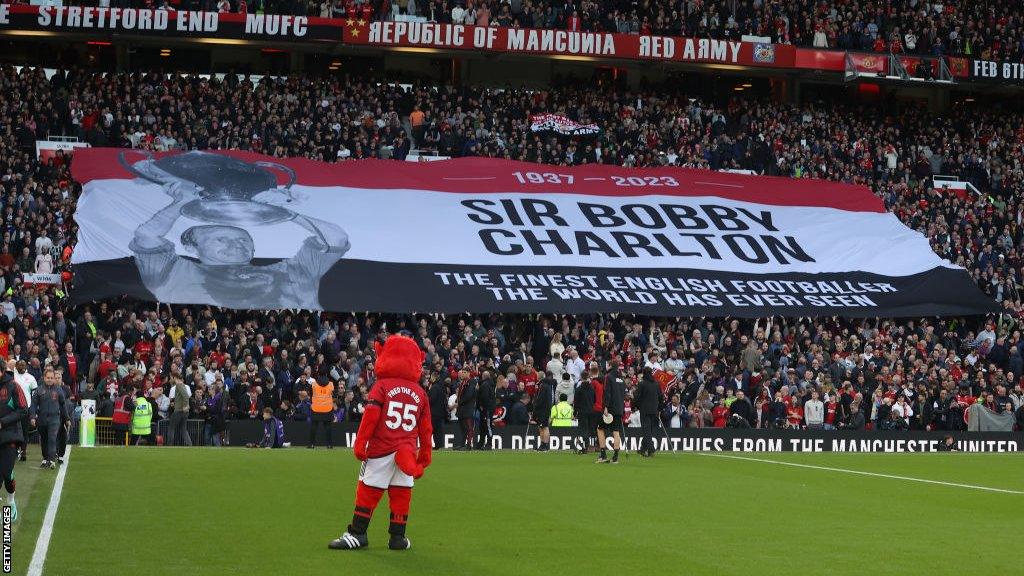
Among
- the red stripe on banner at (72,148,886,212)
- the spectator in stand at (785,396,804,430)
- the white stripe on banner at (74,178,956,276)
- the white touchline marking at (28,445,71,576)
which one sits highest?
the red stripe on banner at (72,148,886,212)

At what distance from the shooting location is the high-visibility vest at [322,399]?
29219 mm

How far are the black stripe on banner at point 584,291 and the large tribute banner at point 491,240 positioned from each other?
0.16 feet

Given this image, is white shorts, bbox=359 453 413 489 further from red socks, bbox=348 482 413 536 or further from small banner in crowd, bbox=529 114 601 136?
small banner in crowd, bbox=529 114 601 136

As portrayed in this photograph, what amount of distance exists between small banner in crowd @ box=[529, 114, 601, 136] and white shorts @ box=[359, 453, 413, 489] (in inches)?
1334

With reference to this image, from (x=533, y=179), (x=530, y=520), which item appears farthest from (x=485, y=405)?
(x=530, y=520)

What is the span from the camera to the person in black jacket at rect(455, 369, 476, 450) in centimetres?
2870

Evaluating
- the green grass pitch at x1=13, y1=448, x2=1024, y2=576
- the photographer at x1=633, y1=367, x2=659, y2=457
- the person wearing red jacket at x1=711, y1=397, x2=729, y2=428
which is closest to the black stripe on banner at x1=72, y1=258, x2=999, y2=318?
the person wearing red jacket at x1=711, y1=397, x2=729, y2=428

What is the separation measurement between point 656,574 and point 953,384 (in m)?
25.7

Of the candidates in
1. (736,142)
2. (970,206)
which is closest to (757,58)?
(736,142)

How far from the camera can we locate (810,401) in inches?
1308

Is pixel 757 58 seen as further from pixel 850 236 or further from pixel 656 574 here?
pixel 656 574

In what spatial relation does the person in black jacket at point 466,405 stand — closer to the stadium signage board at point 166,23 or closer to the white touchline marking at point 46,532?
the white touchline marking at point 46,532

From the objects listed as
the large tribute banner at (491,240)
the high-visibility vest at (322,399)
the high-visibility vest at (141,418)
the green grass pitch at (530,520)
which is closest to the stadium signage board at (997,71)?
the large tribute banner at (491,240)

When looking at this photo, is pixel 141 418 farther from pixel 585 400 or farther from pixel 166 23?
pixel 166 23
